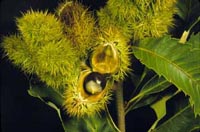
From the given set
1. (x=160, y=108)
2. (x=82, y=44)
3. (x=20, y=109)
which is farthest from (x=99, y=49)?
(x=20, y=109)

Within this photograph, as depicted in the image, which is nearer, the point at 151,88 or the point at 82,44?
the point at 82,44

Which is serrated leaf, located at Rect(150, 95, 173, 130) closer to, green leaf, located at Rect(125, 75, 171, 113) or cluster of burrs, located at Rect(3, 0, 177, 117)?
green leaf, located at Rect(125, 75, 171, 113)

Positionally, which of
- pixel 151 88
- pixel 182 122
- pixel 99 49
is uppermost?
pixel 99 49

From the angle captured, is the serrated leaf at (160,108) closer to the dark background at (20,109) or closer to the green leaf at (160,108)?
the green leaf at (160,108)

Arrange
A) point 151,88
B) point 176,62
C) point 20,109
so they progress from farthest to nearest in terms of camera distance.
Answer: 1. point 20,109
2. point 151,88
3. point 176,62

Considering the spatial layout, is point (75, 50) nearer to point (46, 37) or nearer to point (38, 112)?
point (46, 37)

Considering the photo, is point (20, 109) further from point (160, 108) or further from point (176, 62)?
point (176, 62)
